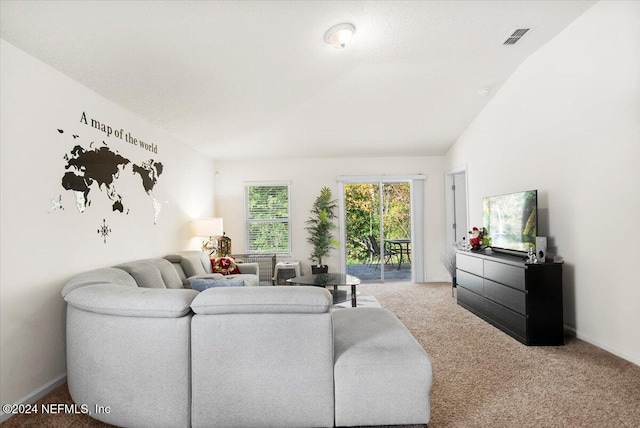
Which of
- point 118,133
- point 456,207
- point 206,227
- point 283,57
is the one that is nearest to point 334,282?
point 206,227

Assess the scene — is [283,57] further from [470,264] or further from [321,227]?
[321,227]

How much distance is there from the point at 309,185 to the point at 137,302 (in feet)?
15.8

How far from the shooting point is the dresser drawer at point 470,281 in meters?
4.17

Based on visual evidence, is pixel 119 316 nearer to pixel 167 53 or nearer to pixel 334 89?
pixel 167 53

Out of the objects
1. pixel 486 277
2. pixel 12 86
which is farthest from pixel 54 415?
pixel 486 277

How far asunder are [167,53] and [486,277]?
12.7 feet

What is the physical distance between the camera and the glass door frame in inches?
253

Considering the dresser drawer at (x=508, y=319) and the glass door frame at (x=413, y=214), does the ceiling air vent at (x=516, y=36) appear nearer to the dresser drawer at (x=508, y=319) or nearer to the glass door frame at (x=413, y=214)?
the dresser drawer at (x=508, y=319)

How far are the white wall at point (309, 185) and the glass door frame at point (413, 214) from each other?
0.30 feet

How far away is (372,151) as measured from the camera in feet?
20.6

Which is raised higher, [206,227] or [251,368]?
[206,227]

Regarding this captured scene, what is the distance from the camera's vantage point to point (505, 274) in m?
3.62

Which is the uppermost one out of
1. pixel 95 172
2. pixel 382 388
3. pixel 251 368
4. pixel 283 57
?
pixel 283 57

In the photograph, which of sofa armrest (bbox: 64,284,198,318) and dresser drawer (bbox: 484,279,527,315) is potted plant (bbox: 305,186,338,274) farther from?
sofa armrest (bbox: 64,284,198,318)
